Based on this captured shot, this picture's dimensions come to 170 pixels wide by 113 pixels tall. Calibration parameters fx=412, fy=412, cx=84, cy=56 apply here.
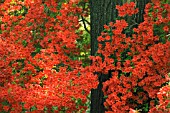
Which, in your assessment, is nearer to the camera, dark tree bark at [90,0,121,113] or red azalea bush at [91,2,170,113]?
red azalea bush at [91,2,170,113]

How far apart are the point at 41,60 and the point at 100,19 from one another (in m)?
0.88

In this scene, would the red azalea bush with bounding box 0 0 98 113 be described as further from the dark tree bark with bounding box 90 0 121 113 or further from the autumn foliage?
Answer: the dark tree bark with bounding box 90 0 121 113

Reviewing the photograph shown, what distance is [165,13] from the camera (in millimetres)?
4582

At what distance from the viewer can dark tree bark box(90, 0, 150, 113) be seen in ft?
15.9

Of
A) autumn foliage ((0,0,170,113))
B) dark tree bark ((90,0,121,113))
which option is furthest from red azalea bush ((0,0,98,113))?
dark tree bark ((90,0,121,113))

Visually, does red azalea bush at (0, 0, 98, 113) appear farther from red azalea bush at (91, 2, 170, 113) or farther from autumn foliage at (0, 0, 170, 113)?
red azalea bush at (91, 2, 170, 113)

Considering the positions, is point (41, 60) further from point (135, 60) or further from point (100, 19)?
point (135, 60)

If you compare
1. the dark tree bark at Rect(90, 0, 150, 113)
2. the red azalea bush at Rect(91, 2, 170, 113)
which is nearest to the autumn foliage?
the red azalea bush at Rect(91, 2, 170, 113)

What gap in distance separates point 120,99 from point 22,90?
108 centimetres

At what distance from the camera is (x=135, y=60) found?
4.45m

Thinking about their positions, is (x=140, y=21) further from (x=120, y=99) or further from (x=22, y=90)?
(x=22, y=90)

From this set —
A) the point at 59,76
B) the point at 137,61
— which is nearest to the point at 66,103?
the point at 59,76

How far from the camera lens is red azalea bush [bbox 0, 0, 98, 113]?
4.37 meters

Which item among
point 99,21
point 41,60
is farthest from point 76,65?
point 99,21
